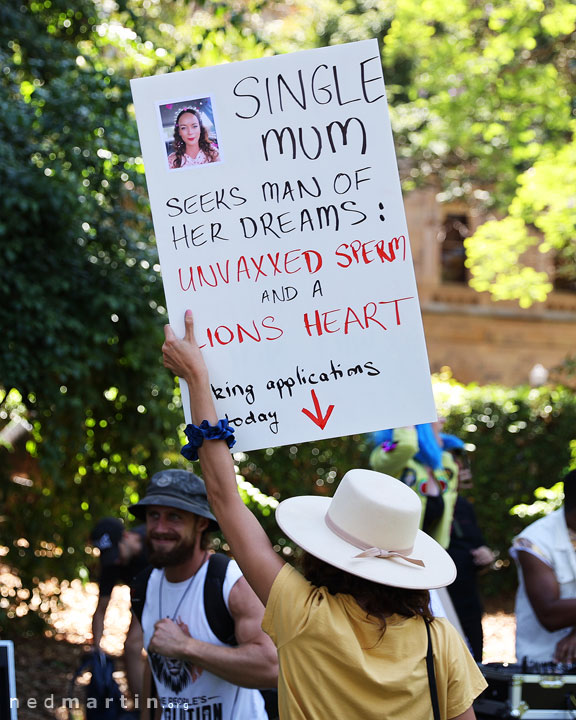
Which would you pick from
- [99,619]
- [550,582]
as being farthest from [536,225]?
[550,582]

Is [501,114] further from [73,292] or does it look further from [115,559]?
[115,559]

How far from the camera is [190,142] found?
2461 mm

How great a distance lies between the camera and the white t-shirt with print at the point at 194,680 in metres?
2.95

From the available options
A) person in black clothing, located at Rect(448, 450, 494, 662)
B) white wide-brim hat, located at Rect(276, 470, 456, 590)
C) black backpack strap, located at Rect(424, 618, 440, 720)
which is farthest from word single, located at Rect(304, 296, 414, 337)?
person in black clothing, located at Rect(448, 450, 494, 662)

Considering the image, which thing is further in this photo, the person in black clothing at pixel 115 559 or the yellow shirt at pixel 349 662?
the person in black clothing at pixel 115 559

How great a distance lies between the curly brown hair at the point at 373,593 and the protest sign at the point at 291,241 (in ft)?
1.47

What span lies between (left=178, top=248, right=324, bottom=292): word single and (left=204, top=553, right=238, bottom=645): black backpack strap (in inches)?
43.4

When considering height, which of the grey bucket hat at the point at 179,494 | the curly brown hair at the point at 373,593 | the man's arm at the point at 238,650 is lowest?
the man's arm at the point at 238,650

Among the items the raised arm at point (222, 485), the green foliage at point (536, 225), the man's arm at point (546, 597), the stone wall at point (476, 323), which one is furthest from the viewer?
the stone wall at point (476, 323)

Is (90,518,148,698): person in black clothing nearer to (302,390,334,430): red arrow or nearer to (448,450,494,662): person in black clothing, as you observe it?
(448,450,494,662): person in black clothing

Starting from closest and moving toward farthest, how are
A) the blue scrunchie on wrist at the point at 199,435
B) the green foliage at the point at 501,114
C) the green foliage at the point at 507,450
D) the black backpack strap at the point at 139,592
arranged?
the blue scrunchie on wrist at the point at 199,435, the black backpack strap at the point at 139,592, the green foliage at the point at 507,450, the green foliage at the point at 501,114

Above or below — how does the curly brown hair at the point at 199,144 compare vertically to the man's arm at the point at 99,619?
above

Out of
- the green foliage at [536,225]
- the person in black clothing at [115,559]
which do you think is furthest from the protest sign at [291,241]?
the green foliage at [536,225]

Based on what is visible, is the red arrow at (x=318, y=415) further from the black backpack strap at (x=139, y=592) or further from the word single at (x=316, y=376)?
the black backpack strap at (x=139, y=592)
